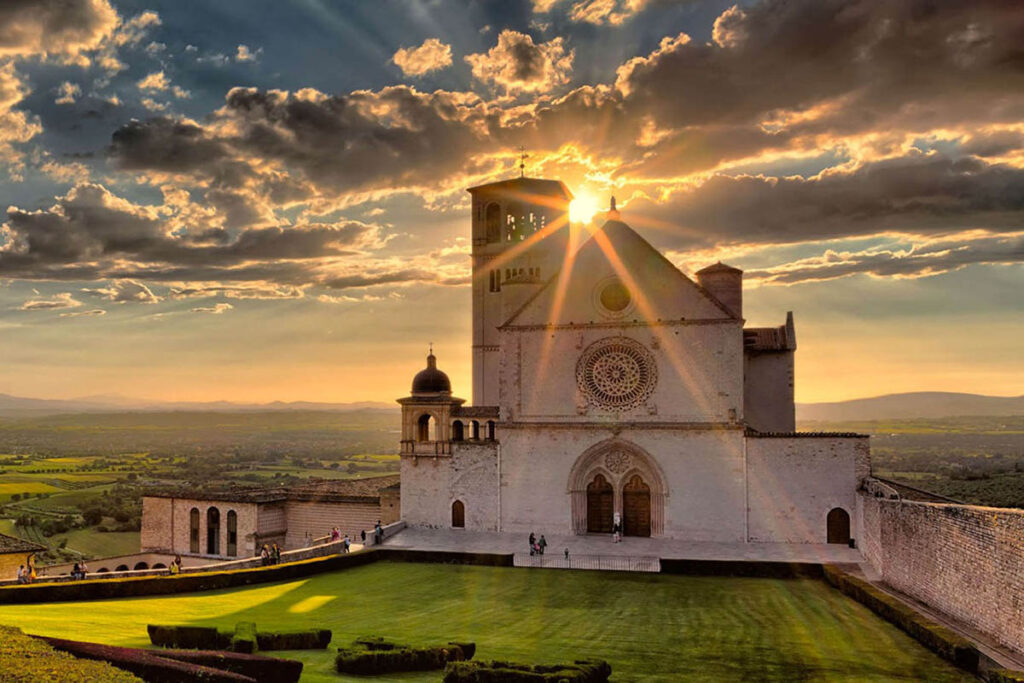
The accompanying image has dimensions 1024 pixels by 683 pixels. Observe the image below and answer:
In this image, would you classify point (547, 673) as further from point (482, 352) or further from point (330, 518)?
point (482, 352)

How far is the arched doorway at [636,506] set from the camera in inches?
1666

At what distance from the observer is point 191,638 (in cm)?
1880

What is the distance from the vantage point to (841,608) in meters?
26.8

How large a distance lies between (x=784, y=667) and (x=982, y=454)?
596 feet

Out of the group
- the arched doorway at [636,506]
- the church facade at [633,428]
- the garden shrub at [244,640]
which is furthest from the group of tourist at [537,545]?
the garden shrub at [244,640]

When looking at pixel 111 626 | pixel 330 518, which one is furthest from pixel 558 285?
pixel 111 626

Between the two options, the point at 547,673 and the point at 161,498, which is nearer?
the point at 547,673

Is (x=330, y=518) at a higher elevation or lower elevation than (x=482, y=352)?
lower

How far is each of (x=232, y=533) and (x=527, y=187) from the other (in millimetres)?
29671

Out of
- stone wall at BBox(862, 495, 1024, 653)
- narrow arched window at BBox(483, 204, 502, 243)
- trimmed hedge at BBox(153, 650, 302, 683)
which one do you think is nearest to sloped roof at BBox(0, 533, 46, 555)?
trimmed hedge at BBox(153, 650, 302, 683)

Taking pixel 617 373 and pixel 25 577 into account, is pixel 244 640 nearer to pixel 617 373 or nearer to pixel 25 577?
pixel 25 577

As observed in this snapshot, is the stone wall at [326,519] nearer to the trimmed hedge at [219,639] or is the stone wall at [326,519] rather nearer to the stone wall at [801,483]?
the stone wall at [801,483]

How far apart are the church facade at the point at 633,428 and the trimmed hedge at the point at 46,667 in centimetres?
3165

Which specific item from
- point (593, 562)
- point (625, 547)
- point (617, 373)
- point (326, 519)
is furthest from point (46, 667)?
point (326, 519)
